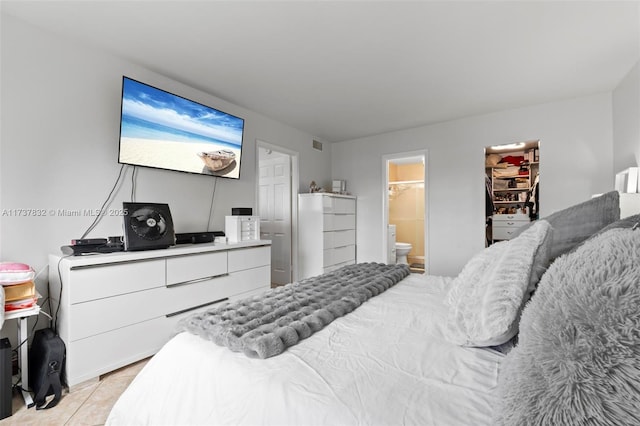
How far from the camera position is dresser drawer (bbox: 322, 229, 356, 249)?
14.4 ft

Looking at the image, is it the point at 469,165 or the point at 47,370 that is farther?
the point at 469,165

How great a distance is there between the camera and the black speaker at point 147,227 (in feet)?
7.36

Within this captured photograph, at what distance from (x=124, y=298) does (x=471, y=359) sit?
7.33 ft

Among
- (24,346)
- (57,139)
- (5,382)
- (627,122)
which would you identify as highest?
(627,122)

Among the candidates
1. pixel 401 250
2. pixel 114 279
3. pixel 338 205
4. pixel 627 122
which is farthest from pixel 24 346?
Answer: pixel 627 122

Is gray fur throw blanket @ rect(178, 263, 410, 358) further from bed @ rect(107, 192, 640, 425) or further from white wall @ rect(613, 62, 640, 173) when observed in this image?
white wall @ rect(613, 62, 640, 173)

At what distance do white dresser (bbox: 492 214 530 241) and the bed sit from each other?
448 cm

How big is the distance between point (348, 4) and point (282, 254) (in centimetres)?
346

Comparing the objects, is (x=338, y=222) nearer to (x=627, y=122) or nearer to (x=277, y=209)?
(x=277, y=209)

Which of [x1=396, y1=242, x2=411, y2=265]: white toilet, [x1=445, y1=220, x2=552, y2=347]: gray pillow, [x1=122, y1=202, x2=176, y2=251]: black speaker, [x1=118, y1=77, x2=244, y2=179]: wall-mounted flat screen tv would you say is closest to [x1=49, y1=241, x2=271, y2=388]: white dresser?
[x1=122, y1=202, x2=176, y2=251]: black speaker

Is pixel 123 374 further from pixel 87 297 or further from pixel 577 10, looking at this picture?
pixel 577 10

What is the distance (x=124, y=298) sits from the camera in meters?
2.06

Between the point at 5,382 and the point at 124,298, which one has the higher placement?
the point at 124,298

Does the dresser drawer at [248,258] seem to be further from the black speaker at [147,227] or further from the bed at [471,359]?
the bed at [471,359]
